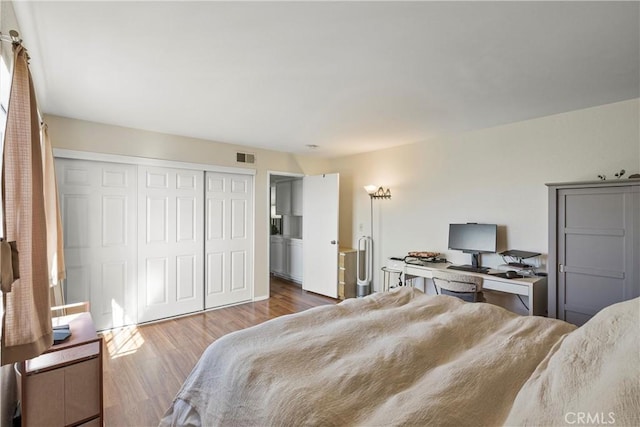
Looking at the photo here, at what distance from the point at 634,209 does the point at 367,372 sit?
8.62 feet

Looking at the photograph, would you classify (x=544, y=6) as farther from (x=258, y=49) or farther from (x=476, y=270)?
(x=476, y=270)

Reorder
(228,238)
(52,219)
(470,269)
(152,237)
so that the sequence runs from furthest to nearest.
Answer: (228,238) < (152,237) < (470,269) < (52,219)

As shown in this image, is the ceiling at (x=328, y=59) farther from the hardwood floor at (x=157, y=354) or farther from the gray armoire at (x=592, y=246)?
the hardwood floor at (x=157, y=354)

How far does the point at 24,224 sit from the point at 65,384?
1.01 meters

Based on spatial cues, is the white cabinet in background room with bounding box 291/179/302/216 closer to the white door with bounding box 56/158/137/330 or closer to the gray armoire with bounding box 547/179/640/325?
the white door with bounding box 56/158/137/330

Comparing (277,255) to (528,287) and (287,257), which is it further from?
(528,287)

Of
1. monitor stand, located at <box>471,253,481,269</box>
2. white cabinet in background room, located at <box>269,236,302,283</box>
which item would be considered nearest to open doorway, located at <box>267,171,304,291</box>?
white cabinet in background room, located at <box>269,236,302,283</box>

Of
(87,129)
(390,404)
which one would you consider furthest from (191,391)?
(87,129)

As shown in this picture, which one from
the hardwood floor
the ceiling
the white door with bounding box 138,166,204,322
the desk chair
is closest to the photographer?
the ceiling

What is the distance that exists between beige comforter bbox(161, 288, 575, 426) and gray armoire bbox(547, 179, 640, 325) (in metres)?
1.24

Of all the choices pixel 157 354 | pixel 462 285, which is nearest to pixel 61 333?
pixel 157 354

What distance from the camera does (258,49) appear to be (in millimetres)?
1893

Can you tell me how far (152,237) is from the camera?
12.3 ft

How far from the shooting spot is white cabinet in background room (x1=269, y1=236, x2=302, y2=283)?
19.0 ft
